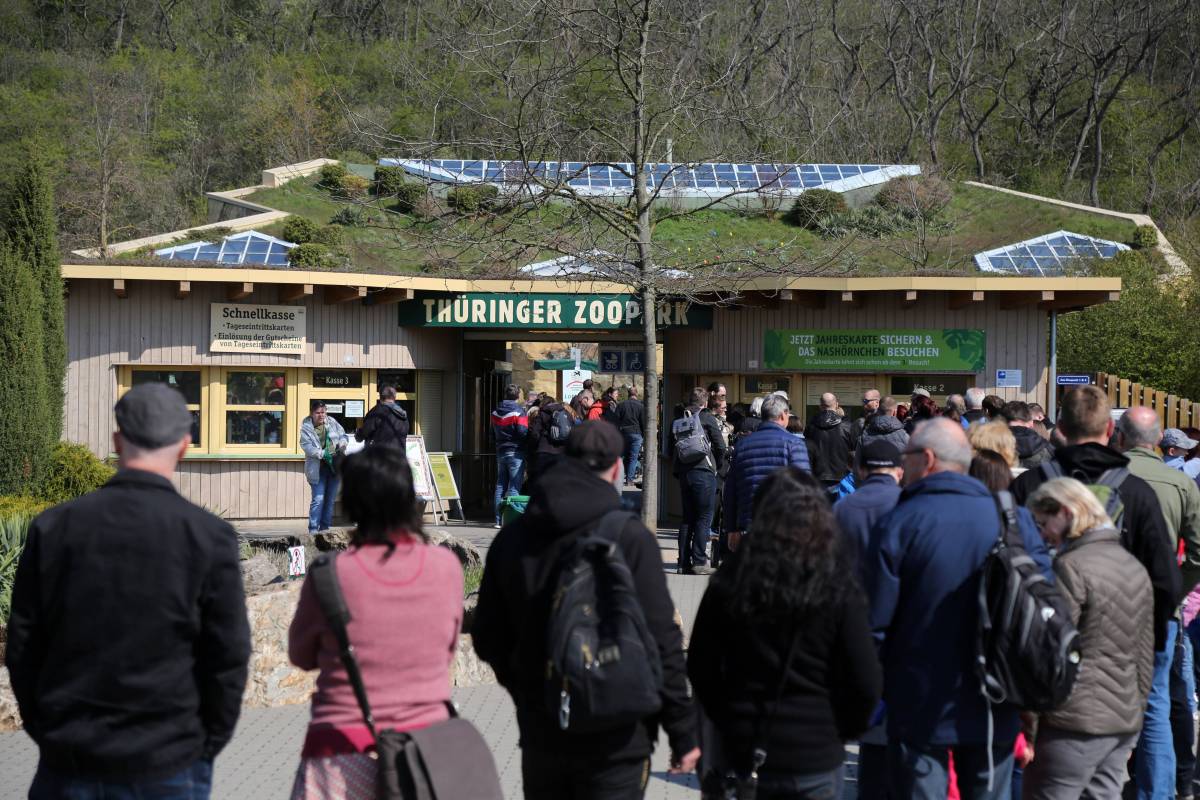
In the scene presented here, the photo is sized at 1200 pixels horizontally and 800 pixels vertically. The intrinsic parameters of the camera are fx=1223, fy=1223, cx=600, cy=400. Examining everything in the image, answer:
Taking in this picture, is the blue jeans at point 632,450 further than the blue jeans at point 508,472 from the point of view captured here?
Yes

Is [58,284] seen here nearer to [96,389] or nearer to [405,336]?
[96,389]

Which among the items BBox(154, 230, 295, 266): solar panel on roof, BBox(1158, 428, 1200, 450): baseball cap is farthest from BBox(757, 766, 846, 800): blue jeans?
BBox(154, 230, 295, 266): solar panel on roof

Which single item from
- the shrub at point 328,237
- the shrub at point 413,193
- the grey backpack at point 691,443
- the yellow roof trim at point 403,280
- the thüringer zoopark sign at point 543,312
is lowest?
the grey backpack at point 691,443

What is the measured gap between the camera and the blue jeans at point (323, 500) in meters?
15.6

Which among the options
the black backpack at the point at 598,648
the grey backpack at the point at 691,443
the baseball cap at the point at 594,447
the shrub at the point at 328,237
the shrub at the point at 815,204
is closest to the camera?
the black backpack at the point at 598,648

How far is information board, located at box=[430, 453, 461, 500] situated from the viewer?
1759 cm

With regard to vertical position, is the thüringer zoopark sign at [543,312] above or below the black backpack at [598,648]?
above

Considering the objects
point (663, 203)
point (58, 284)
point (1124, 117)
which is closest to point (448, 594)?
point (58, 284)

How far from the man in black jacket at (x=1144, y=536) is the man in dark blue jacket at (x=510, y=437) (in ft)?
37.4

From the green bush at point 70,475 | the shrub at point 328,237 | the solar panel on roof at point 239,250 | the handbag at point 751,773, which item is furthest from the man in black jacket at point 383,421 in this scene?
the shrub at point 328,237

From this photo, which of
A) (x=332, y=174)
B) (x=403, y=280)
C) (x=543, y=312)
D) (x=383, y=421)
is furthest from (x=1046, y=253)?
(x=383, y=421)

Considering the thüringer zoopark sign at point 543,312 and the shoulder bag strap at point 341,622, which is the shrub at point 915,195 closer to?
the thüringer zoopark sign at point 543,312

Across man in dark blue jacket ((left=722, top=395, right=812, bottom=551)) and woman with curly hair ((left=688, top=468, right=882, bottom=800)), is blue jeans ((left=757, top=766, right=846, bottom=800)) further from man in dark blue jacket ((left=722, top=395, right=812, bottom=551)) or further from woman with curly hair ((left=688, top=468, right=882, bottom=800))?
man in dark blue jacket ((left=722, top=395, right=812, bottom=551))

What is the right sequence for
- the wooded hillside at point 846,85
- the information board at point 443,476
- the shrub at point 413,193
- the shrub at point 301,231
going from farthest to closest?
1. the wooded hillside at point 846,85
2. the shrub at point 301,231
3. the information board at point 443,476
4. the shrub at point 413,193
